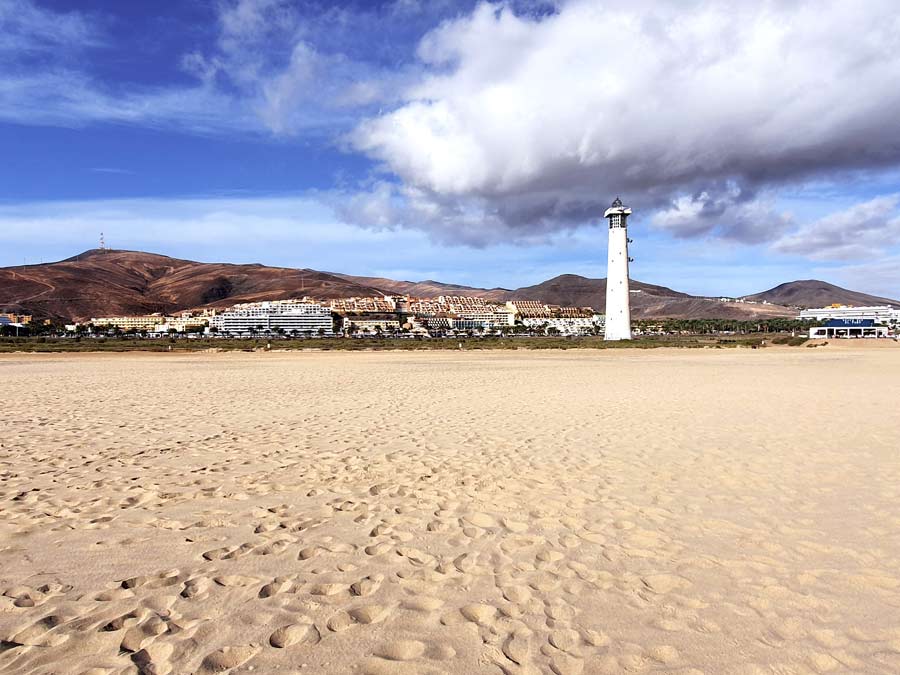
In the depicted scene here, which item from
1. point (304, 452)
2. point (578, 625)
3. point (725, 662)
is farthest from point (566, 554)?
point (304, 452)

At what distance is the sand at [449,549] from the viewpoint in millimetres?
2893

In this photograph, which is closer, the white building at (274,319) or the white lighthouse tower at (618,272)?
the white lighthouse tower at (618,272)

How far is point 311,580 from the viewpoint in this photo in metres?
3.64

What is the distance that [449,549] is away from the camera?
13.8ft

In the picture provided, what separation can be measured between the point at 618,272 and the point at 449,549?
58825 millimetres

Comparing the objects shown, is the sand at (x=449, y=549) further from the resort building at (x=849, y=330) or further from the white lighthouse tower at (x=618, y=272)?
the resort building at (x=849, y=330)

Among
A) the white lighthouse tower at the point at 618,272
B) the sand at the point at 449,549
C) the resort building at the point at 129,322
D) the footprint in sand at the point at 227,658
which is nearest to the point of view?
the footprint in sand at the point at 227,658

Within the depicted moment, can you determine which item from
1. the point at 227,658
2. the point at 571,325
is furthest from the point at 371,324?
the point at 227,658

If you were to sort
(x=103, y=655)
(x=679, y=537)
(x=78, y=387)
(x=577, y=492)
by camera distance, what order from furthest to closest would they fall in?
(x=78, y=387), (x=577, y=492), (x=679, y=537), (x=103, y=655)

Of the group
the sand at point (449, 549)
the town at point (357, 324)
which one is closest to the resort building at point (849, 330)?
the town at point (357, 324)

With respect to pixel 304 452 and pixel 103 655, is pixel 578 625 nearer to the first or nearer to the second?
pixel 103 655

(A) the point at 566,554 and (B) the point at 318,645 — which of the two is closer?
(B) the point at 318,645

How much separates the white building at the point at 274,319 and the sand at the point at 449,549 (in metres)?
131

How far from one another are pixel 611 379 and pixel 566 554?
53.5ft
